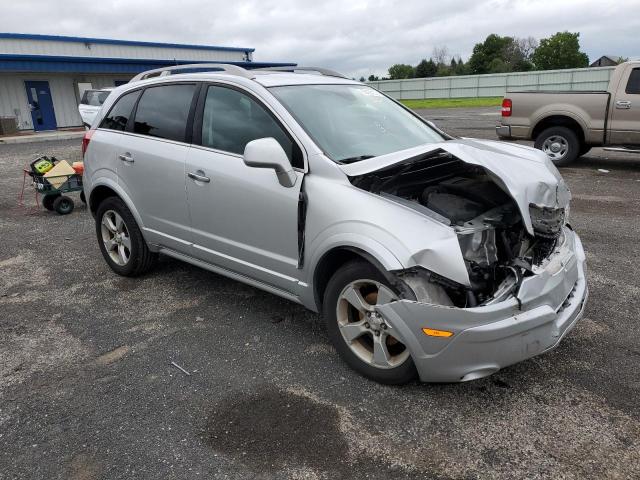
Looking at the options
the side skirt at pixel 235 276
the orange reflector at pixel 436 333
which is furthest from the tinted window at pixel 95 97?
the orange reflector at pixel 436 333

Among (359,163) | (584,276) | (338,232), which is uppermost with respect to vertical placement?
(359,163)

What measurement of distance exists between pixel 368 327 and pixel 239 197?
131 centimetres

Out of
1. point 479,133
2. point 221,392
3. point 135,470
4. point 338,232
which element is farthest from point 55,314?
point 479,133

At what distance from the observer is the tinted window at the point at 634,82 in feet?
30.5

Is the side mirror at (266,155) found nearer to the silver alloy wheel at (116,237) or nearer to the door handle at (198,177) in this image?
the door handle at (198,177)

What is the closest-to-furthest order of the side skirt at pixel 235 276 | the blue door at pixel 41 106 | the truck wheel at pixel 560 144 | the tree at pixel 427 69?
the side skirt at pixel 235 276, the truck wheel at pixel 560 144, the blue door at pixel 41 106, the tree at pixel 427 69

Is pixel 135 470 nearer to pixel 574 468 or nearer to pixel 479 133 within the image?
pixel 574 468

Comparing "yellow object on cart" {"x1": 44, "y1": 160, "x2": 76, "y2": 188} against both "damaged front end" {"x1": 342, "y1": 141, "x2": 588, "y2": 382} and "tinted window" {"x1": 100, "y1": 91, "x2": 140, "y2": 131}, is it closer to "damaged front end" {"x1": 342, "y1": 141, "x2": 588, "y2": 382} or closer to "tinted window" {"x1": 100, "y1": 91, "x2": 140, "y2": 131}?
"tinted window" {"x1": 100, "y1": 91, "x2": 140, "y2": 131}

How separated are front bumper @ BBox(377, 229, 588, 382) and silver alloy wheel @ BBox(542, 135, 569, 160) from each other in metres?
8.31

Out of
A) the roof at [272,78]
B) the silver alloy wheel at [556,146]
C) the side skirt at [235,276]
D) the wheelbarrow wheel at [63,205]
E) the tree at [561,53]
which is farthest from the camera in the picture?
the tree at [561,53]

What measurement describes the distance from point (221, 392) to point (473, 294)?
5.27 ft

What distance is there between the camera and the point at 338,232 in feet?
10.1

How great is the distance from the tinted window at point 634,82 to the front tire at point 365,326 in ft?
28.6

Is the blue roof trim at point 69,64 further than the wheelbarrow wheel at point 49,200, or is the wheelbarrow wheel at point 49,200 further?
the blue roof trim at point 69,64
